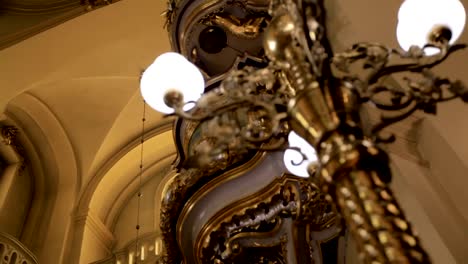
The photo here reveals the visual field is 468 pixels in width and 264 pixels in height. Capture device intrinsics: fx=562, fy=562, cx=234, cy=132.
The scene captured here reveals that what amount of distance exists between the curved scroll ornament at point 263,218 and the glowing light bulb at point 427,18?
5.89 feet

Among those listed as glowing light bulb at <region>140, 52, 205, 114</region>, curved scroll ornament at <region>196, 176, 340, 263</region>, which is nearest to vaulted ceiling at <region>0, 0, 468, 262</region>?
curved scroll ornament at <region>196, 176, 340, 263</region>

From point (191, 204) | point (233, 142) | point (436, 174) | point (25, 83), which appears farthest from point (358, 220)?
point (25, 83)

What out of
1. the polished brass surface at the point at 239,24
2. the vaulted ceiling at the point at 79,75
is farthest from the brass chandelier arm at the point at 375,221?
the vaulted ceiling at the point at 79,75

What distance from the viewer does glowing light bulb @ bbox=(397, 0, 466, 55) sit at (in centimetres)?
243

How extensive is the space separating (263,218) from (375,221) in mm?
2513

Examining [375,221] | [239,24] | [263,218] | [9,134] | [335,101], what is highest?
[9,134]

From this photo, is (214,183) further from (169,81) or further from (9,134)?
(9,134)

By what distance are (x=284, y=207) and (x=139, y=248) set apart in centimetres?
505

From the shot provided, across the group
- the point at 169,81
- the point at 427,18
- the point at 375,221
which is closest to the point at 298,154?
the point at 169,81

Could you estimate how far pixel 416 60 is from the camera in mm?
2371

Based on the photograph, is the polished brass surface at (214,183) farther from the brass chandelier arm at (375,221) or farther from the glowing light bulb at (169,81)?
the brass chandelier arm at (375,221)

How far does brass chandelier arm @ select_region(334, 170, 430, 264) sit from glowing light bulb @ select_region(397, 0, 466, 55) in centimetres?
79

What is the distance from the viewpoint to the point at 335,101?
7.09 feet

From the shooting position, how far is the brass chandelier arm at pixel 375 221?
1.77 m
